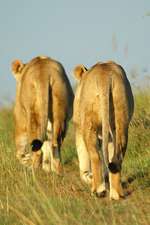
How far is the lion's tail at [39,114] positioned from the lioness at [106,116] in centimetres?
91

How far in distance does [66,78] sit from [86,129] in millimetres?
1863

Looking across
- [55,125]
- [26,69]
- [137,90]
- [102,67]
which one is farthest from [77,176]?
[137,90]

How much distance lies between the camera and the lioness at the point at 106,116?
6.45 meters

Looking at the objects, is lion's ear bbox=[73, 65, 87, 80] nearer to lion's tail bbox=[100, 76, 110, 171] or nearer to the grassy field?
the grassy field

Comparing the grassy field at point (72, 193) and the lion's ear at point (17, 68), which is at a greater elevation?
the lion's ear at point (17, 68)

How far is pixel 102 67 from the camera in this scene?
694 cm

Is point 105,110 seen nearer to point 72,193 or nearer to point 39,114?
point 72,193

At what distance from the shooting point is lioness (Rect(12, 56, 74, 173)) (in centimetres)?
799

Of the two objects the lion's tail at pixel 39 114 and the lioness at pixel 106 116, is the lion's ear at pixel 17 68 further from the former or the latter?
the lioness at pixel 106 116

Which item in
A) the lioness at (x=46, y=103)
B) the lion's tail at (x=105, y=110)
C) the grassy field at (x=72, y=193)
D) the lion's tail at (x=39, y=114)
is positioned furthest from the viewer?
the lioness at (x=46, y=103)

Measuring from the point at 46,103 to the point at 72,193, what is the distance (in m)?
1.43

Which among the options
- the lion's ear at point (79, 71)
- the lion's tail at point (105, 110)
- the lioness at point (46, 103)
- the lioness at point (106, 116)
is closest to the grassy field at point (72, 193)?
the lioness at point (106, 116)

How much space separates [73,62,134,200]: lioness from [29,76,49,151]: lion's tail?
36.0 inches

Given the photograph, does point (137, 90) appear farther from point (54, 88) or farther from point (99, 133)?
point (99, 133)
